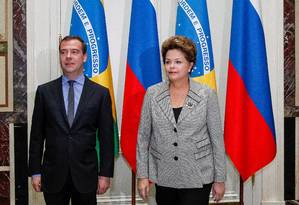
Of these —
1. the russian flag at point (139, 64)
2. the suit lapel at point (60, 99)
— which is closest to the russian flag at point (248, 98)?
the russian flag at point (139, 64)

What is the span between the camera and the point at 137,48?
296 cm

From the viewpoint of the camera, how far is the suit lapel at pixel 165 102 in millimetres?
2121

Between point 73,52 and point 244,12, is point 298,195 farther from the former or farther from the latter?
point 73,52

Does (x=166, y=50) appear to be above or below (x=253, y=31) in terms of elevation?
below

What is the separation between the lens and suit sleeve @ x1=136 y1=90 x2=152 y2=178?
221 centimetres

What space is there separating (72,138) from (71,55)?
43 cm

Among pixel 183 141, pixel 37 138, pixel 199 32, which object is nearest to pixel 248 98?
pixel 199 32

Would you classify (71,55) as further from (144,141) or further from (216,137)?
(216,137)

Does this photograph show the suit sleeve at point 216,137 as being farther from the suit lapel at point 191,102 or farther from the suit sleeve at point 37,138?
the suit sleeve at point 37,138

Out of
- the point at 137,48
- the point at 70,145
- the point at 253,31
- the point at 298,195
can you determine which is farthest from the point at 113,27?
the point at 298,195

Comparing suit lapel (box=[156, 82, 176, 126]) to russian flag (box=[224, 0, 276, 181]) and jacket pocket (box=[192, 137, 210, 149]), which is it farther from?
russian flag (box=[224, 0, 276, 181])

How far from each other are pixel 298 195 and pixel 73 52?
2.31 meters

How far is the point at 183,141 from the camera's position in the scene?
2.10 m

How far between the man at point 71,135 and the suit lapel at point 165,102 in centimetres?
31
